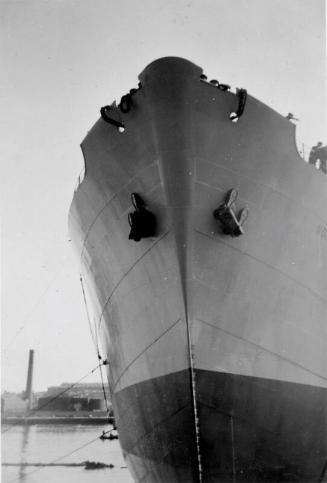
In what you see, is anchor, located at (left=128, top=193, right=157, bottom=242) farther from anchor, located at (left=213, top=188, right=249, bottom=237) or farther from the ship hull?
the ship hull

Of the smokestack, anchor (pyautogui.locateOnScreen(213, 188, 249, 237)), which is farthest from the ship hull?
the smokestack

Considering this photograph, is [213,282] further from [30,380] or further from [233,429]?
[30,380]

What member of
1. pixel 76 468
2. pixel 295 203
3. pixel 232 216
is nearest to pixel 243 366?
pixel 232 216

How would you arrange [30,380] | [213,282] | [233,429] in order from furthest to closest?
[30,380]
[213,282]
[233,429]

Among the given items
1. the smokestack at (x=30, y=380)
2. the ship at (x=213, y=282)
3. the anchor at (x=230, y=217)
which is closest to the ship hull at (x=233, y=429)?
the ship at (x=213, y=282)

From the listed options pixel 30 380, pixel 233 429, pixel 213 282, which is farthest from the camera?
pixel 30 380

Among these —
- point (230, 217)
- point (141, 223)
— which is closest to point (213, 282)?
point (230, 217)

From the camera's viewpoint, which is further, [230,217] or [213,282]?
[213,282]

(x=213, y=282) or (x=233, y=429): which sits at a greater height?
(x=213, y=282)
